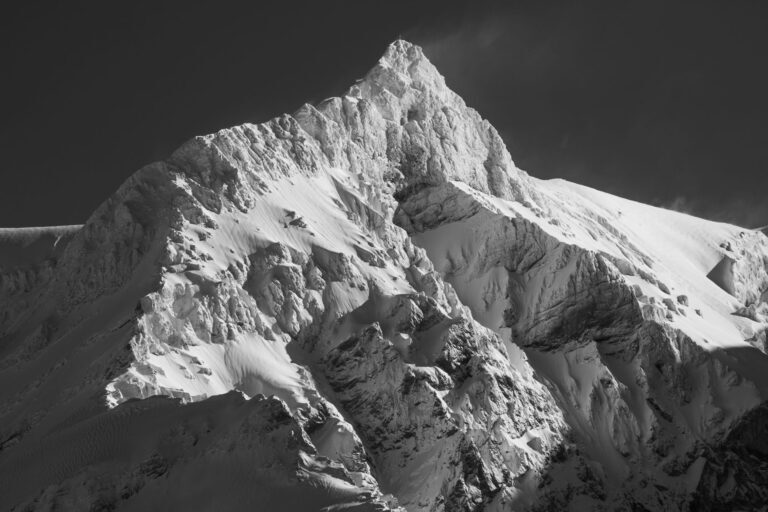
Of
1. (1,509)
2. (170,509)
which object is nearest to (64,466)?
(1,509)

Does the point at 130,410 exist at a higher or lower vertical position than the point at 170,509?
higher

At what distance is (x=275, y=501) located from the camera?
158250 millimetres

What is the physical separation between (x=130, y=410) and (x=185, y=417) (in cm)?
1082

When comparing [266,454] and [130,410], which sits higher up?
[130,410]

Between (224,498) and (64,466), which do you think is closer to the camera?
(224,498)

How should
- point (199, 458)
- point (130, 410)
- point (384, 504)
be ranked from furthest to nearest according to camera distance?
point (130, 410) < point (199, 458) < point (384, 504)

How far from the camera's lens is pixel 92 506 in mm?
162125

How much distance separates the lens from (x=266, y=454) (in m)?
165

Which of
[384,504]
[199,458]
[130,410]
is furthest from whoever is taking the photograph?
[130,410]

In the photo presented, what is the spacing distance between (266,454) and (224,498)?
690 centimetres

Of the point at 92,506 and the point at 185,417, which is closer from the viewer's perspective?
the point at 92,506

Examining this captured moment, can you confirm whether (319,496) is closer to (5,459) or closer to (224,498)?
(224,498)

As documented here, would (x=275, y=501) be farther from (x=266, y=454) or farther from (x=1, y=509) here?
(x=1, y=509)

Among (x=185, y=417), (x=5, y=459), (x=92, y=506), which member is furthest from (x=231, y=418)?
(x=5, y=459)
